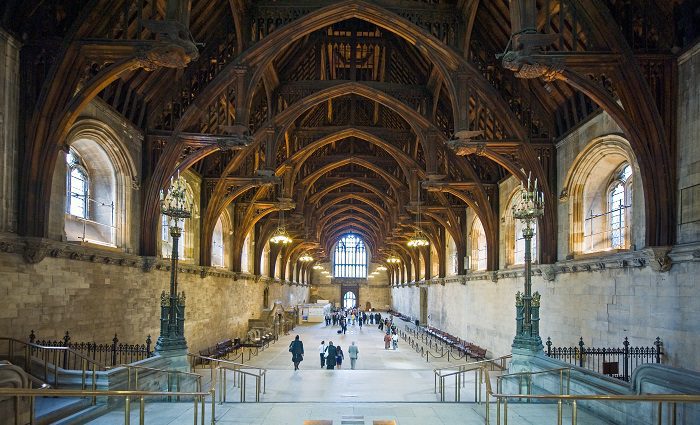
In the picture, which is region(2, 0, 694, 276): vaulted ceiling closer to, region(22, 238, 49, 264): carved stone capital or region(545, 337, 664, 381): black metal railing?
region(22, 238, 49, 264): carved stone capital

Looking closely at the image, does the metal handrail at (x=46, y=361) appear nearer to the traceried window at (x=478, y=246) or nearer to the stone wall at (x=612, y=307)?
the stone wall at (x=612, y=307)

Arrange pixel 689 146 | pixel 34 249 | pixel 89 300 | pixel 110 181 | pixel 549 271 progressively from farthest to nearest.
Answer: pixel 549 271 < pixel 110 181 < pixel 89 300 < pixel 689 146 < pixel 34 249

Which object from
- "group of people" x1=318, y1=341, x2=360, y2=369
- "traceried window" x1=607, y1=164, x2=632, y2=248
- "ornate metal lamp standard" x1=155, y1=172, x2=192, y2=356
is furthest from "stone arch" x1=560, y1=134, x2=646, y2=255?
"ornate metal lamp standard" x1=155, y1=172, x2=192, y2=356

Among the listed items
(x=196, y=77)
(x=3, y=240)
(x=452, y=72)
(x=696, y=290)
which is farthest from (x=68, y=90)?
(x=696, y=290)

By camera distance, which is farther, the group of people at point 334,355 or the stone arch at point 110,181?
the group of people at point 334,355

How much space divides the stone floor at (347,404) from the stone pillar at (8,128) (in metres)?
4.61

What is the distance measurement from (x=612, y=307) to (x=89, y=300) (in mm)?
13345

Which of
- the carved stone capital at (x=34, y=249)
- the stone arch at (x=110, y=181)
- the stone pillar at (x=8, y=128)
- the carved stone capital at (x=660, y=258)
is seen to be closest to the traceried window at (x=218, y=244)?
the stone arch at (x=110, y=181)

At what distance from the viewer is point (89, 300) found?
15.0 meters

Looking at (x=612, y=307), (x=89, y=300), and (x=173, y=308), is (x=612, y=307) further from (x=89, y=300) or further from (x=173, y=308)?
(x=89, y=300)

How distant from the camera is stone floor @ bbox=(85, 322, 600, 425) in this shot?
10492mm

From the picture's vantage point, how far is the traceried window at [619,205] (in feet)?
50.9

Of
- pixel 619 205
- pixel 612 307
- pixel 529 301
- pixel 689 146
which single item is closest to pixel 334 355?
pixel 529 301

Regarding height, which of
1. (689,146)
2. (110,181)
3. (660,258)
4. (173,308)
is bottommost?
(173,308)
